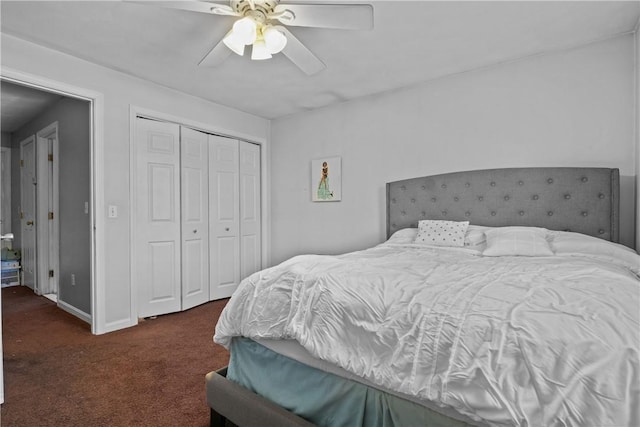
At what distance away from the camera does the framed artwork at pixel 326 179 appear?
3.76 metres

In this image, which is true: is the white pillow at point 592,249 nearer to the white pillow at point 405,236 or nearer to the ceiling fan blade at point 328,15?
the white pillow at point 405,236

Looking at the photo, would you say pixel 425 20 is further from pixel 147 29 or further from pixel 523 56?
pixel 147 29

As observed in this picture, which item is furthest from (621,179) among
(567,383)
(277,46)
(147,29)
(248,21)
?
(147,29)

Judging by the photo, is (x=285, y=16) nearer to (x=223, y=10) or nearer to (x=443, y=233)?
(x=223, y=10)

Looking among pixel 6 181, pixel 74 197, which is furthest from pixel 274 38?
pixel 6 181

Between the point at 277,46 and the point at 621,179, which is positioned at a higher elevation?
the point at 277,46

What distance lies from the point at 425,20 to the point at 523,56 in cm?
106

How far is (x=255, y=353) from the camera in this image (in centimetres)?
151

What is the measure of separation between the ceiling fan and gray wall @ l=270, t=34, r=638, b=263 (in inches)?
62.9

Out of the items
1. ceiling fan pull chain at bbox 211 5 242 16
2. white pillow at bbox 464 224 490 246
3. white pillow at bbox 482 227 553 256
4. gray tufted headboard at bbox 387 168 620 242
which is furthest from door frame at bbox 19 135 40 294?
white pillow at bbox 482 227 553 256

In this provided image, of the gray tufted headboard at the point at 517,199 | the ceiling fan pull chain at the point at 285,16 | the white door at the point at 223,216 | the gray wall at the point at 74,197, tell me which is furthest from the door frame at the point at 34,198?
the gray tufted headboard at the point at 517,199

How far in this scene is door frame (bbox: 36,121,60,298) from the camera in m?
3.89

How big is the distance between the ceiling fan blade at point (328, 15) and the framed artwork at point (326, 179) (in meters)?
2.05

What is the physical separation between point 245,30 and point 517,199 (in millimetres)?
2280
